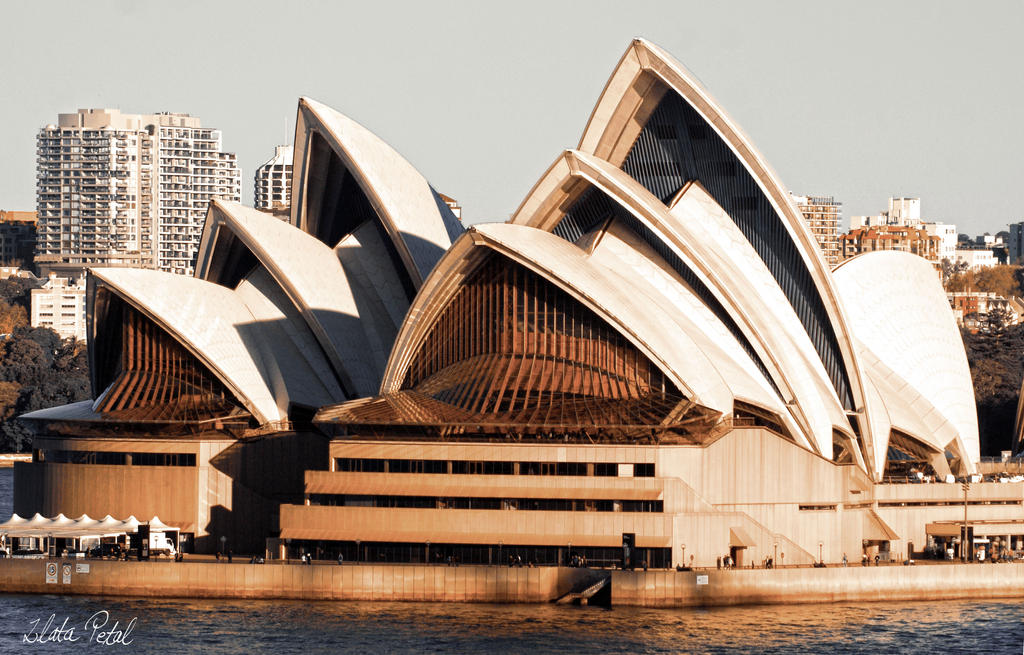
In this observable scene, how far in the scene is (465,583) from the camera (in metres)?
76.0

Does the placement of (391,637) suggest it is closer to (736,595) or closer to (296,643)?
(296,643)

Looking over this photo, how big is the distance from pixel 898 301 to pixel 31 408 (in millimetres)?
96806

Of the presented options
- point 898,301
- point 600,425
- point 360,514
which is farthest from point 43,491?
point 898,301

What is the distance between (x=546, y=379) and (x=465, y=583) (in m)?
10.7

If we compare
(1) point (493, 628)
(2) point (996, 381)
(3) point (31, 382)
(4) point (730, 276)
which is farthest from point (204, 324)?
(3) point (31, 382)

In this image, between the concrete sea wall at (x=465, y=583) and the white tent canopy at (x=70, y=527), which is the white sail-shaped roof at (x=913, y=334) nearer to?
the concrete sea wall at (x=465, y=583)

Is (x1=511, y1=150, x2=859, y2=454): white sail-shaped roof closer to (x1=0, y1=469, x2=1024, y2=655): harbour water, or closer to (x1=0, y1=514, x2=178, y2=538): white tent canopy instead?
(x1=0, y1=469, x2=1024, y2=655): harbour water

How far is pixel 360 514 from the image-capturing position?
3130 inches

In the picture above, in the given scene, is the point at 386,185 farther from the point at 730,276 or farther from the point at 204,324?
the point at 730,276

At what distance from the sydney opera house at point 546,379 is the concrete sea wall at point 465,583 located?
209cm

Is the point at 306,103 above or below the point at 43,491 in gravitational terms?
above

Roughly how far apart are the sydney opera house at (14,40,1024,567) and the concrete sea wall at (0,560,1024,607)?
2.09m

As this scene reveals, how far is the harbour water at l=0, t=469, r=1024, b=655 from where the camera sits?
65.7 meters

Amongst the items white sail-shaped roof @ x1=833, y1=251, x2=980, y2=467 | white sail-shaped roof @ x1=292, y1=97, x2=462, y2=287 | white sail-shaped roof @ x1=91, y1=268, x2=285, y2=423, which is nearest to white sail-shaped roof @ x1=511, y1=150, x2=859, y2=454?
white sail-shaped roof @ x1=292, y1=97, x2=462, y2=287
